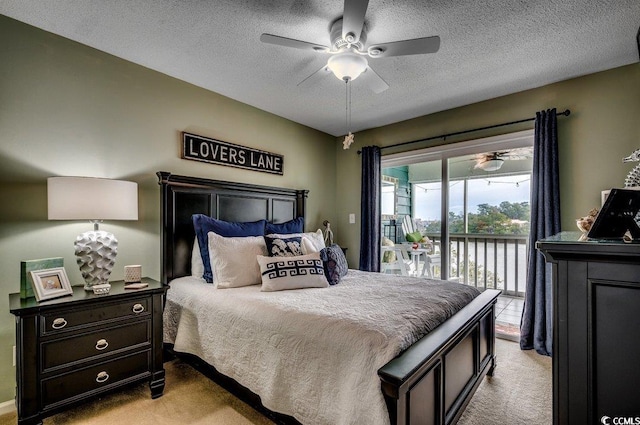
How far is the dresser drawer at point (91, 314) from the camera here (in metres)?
1.78

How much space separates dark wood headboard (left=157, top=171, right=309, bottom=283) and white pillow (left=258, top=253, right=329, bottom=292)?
880 mm

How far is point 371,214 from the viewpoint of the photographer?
4184mm

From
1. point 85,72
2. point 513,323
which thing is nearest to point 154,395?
point 85,72

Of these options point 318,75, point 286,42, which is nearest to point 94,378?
point 286,42

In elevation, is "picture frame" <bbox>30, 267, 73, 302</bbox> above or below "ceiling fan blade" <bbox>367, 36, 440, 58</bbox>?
below

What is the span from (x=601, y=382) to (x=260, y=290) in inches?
73.3

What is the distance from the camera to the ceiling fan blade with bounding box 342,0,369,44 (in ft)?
5.15

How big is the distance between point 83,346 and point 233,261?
1048 millimetres

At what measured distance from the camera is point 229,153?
3.30 meters

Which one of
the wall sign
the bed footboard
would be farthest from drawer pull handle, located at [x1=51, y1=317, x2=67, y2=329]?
the bed footboard

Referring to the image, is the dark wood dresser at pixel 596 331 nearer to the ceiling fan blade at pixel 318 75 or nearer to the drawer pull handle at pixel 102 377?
the ceiling fan blade at pixel 318 75

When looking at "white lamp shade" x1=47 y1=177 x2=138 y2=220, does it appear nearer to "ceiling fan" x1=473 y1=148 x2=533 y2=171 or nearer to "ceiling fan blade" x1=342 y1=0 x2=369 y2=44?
"ceiling fan blade" x1=342 y1=0 x2=369 y2=44

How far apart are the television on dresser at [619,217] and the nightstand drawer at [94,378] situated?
2605 millimetres

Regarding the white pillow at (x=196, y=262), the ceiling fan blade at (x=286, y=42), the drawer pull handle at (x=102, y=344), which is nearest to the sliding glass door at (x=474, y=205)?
the ceiling fan blade at (x=286, y=42)
